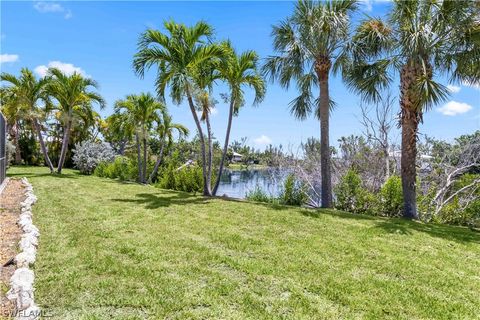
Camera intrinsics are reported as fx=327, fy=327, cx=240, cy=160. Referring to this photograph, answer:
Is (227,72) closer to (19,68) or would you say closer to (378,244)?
(378,244)

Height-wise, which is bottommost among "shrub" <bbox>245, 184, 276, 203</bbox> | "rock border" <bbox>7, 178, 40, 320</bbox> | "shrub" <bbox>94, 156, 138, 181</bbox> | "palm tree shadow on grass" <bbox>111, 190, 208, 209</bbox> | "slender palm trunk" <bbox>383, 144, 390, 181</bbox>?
"rock border" <bbox>7, 178, 40, 320</bbox>

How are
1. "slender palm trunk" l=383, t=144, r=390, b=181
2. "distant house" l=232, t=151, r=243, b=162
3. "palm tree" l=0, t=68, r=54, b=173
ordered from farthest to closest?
"distant house" l=232, t=151, r=243, b=162 → "palm tree" l=0, t=68, r=54, b=173 → "slender palm trunk" l=383, t=144, r=390, b=181

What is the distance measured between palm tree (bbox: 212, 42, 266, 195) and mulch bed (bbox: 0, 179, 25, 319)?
615 cm

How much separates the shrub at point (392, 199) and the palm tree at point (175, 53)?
20.5 feet

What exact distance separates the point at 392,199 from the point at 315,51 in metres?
4.75

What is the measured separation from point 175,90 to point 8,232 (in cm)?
555

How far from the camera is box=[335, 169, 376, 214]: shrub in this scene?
959 cm

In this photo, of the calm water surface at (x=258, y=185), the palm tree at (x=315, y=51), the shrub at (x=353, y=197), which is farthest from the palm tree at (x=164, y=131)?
the shrub at (x=353, y=197)

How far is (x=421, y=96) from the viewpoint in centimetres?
766

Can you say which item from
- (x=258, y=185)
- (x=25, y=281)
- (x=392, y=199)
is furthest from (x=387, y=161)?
(x=25, y=281)

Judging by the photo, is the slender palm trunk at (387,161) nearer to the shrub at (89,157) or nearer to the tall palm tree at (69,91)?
the tall palm tree at (69,91)

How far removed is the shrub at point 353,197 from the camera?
9586 millimetres

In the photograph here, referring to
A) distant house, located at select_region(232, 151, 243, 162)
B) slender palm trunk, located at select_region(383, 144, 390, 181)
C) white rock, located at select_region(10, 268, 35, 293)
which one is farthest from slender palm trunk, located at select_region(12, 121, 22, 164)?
distant house, located at select_region(232, 151, 243, 162)

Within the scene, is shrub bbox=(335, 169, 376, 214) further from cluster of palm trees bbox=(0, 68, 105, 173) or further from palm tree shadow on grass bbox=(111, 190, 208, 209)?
cluster of palm trees bbox=(0, 68, 105, 173)
